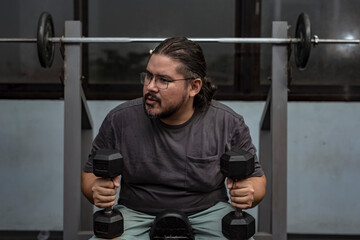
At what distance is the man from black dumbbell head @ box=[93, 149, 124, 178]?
20 centimetres

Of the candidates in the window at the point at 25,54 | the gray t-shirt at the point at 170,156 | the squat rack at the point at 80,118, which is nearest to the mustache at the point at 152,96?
the gray t-shirt at the point at 170,156

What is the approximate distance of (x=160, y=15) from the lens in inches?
104

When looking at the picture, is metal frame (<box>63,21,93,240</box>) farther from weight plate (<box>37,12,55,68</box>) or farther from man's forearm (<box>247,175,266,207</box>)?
man's forearm (<box>247,175,266,207</box>)

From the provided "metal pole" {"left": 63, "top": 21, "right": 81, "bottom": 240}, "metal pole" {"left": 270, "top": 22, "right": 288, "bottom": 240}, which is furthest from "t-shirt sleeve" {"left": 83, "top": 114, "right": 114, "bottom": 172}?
"metal pole" {"left": 270, "top": 22, "right": 288, "bottom": 240}

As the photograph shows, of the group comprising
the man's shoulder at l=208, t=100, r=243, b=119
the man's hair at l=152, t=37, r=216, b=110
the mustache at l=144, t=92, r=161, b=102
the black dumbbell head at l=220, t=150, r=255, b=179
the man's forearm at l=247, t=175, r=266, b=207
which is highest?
the man's hair at l=152, t=37, r=216, b=110

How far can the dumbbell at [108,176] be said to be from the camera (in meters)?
1.34

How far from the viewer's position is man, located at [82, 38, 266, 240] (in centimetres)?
154

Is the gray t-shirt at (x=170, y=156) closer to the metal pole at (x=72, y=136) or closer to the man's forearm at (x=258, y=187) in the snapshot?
the man's forearm at (x=258, y=187)

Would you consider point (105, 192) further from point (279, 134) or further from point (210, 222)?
point (279, 134)

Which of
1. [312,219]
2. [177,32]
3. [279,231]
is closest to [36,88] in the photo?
[177,32]

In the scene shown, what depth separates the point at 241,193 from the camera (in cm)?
142

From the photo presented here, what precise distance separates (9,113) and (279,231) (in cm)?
171

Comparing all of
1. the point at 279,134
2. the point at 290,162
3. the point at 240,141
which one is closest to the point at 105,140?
the point at 240,141

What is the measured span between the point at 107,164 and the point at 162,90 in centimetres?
34
